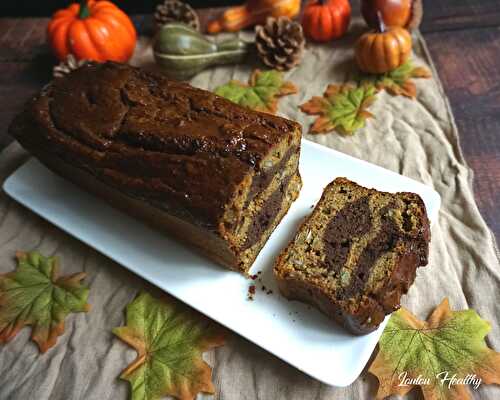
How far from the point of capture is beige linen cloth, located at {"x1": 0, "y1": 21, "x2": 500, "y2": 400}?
193 cm

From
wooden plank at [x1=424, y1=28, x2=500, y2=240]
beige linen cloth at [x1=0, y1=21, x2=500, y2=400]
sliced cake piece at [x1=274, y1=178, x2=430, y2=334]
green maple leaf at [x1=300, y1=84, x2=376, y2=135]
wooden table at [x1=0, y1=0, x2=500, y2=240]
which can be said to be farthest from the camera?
green maple leaf at [x1=300, y1=84, x2=376, y2=135]

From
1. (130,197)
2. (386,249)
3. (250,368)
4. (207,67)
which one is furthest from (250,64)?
(250,368)

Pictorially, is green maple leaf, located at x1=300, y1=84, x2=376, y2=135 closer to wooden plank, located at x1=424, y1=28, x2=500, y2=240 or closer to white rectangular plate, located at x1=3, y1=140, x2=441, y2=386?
white rectangular plate, located at x1=3, y1=140, x2=441, y2=386

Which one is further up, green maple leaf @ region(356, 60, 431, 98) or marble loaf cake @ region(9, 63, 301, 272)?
marble loaf cake @ region(9, 63, 301, 272)

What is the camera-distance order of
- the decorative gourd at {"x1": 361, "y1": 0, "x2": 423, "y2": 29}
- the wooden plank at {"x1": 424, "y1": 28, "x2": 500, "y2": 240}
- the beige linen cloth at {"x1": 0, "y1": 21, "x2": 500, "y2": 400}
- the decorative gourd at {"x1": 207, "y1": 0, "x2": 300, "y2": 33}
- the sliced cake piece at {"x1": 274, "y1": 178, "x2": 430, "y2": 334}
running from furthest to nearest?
the decorative gourd at {"x1": 207, "y1": 0, "x2": 300, "y2": 33}, the decorative gourd at {"x1": 361, "y1": 0, "x2": 423, "y2": 29}, the wooden plank at {"x1": 424, "y1": 28, "x2": 500, "y2": 240}, the beige linen cloth at {"x1": 0, "y1": 21, "x2": 500, "y2": 400}, the sliced cake piece at {"x1": 274, "y1": 178, "x2": 430, "y2": 334}

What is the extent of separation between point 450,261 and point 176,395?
1396 mm

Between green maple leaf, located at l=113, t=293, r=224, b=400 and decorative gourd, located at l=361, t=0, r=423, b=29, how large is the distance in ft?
7.23

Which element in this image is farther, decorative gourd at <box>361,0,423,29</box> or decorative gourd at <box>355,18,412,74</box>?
decorative gourd at <box>361,0,423,29</box>

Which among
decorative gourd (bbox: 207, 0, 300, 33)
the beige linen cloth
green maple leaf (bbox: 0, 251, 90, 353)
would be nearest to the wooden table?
the beige linen cloth

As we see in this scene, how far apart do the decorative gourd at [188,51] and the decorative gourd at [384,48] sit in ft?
2.71

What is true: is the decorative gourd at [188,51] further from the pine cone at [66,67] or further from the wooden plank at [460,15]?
the wooden plank at [460,15]

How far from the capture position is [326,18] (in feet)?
10.4

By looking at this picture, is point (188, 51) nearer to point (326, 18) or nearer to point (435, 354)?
point (326, 18)

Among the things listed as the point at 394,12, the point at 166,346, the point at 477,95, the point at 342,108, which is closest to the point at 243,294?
the point at 166,346
